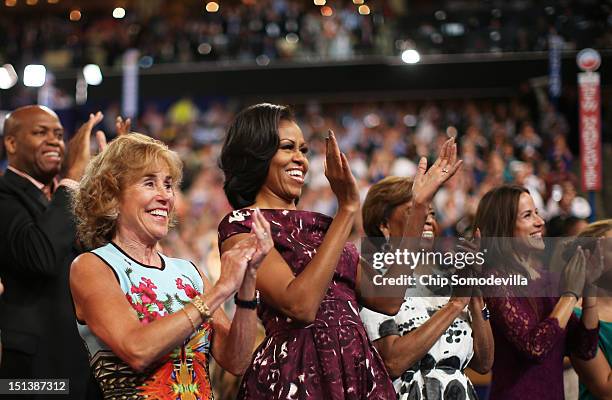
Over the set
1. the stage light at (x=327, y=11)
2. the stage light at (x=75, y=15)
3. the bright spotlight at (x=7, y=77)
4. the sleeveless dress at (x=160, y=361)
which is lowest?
the sleeveless dress at (x=160, y=361)

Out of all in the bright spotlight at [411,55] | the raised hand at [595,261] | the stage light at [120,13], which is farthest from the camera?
the stage light at [120,13]

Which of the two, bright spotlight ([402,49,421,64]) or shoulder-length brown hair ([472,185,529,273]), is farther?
bright spotlight ([402,49,421,64])

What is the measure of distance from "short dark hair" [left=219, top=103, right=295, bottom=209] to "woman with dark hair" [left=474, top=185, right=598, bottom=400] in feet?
3.07

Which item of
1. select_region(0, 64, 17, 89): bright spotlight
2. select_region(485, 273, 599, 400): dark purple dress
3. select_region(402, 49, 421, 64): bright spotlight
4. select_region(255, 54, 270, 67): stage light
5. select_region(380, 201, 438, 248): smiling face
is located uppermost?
select_region(255, 54, 270, 67): stage light

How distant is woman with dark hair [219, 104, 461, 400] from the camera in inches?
92.7

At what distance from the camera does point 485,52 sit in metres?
11.9

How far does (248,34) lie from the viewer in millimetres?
15023

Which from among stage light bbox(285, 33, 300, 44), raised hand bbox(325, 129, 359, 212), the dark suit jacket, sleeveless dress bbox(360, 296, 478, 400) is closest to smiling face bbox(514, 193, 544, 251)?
sleeveless dress bbox(360, 296, 478, 400)

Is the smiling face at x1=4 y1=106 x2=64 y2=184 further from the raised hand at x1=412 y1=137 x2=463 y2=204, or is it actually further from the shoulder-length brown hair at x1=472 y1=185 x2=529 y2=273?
the shoulder-length brown hair at x1=472 y1=185 x2=529 y2=273

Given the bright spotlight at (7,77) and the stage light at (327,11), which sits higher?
the stage light at (327,11)

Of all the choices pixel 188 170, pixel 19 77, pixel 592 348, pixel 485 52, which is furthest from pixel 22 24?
pixel 592 348

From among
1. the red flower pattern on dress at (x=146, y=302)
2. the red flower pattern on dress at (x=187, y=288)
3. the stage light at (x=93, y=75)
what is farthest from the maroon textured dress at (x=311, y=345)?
the stage light at (x=93, y=75)

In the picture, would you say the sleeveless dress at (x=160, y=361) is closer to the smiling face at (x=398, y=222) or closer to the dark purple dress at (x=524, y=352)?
the smiling face at (x=398, y=222)

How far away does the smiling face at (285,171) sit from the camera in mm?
2574
